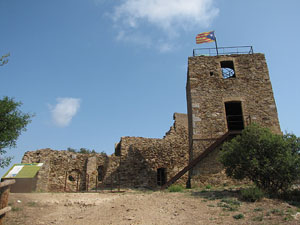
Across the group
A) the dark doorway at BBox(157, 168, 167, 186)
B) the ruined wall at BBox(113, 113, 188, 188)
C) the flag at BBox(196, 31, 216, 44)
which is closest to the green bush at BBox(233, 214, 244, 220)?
the ruined wall at BBox(113, 113, 188, 188)

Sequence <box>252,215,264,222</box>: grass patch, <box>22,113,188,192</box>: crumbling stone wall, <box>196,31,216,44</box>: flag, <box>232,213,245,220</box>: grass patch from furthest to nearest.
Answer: <box>22,113,188,192</box>: crumbling stone wall, <box>196,31,216,44</box>: flag, <box>232,213,245,220</box>: grass patch, <box>252,215,264,222</box>: grass patch

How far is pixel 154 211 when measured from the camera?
A: 7.25m

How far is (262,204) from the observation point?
305 inches

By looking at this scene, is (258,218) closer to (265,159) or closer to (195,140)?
(265,159)

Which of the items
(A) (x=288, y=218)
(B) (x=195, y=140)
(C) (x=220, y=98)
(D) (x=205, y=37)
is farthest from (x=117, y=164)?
(A) (x=288, y=218)

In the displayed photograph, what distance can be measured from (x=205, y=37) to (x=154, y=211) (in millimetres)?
13035

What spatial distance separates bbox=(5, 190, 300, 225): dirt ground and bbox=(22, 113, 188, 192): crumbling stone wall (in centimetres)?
857

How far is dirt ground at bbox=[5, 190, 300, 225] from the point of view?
6512mm

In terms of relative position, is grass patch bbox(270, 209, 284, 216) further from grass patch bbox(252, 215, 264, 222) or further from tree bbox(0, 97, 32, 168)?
tree bbox(0, 97, 32, 168)

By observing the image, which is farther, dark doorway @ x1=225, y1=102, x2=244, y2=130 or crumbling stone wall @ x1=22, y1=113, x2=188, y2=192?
crumbling stone wall @ x1=22, y1=113, x2=188, y2=192

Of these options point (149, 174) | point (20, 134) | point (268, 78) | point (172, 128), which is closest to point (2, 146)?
point (20, 134)

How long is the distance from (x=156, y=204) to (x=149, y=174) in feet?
34.7

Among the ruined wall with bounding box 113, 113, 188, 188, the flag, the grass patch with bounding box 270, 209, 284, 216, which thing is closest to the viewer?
the grass patch with bounding box 270, 209, 284, 216

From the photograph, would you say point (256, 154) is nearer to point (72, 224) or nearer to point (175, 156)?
point (72, 224)
